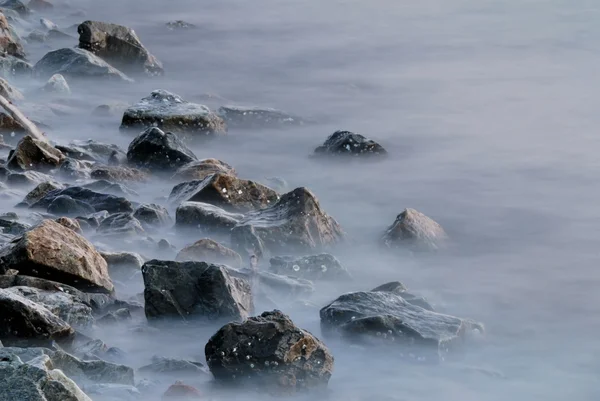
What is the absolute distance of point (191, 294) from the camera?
15.2 feet

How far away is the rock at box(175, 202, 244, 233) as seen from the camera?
19.2 ft

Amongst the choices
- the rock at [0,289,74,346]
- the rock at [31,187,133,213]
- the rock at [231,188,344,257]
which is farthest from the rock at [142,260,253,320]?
the rock at [31,187,133,213]

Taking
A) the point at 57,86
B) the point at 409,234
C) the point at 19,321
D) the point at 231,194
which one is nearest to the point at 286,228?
the point at 231,194

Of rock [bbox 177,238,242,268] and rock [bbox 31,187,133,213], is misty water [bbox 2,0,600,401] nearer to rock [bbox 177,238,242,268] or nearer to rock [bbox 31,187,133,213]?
rock [bbox 177,238,242,268]

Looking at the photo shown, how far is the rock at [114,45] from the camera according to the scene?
10.1 metres

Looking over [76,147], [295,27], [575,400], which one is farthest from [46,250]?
[295,27]

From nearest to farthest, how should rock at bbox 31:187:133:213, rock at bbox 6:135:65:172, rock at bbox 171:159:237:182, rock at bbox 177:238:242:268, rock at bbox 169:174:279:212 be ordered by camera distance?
rock at bbox 177:238:242:268 → rock at bbox 31:187:133:213 → rock at bbox 169:174:279:212 → rock at bbox 6:135:65:172 → rock at bbox 171:159:237:182

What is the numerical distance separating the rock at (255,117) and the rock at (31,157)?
2.09m

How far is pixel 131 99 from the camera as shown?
931 cm

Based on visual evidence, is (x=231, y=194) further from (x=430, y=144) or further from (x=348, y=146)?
(x=430, y=144)

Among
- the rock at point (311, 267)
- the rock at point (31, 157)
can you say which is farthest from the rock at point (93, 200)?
the rock at point (311, 267)

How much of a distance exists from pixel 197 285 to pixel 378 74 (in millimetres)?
7089

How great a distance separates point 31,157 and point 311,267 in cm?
223

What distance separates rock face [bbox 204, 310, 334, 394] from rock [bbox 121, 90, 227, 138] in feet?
12.9
